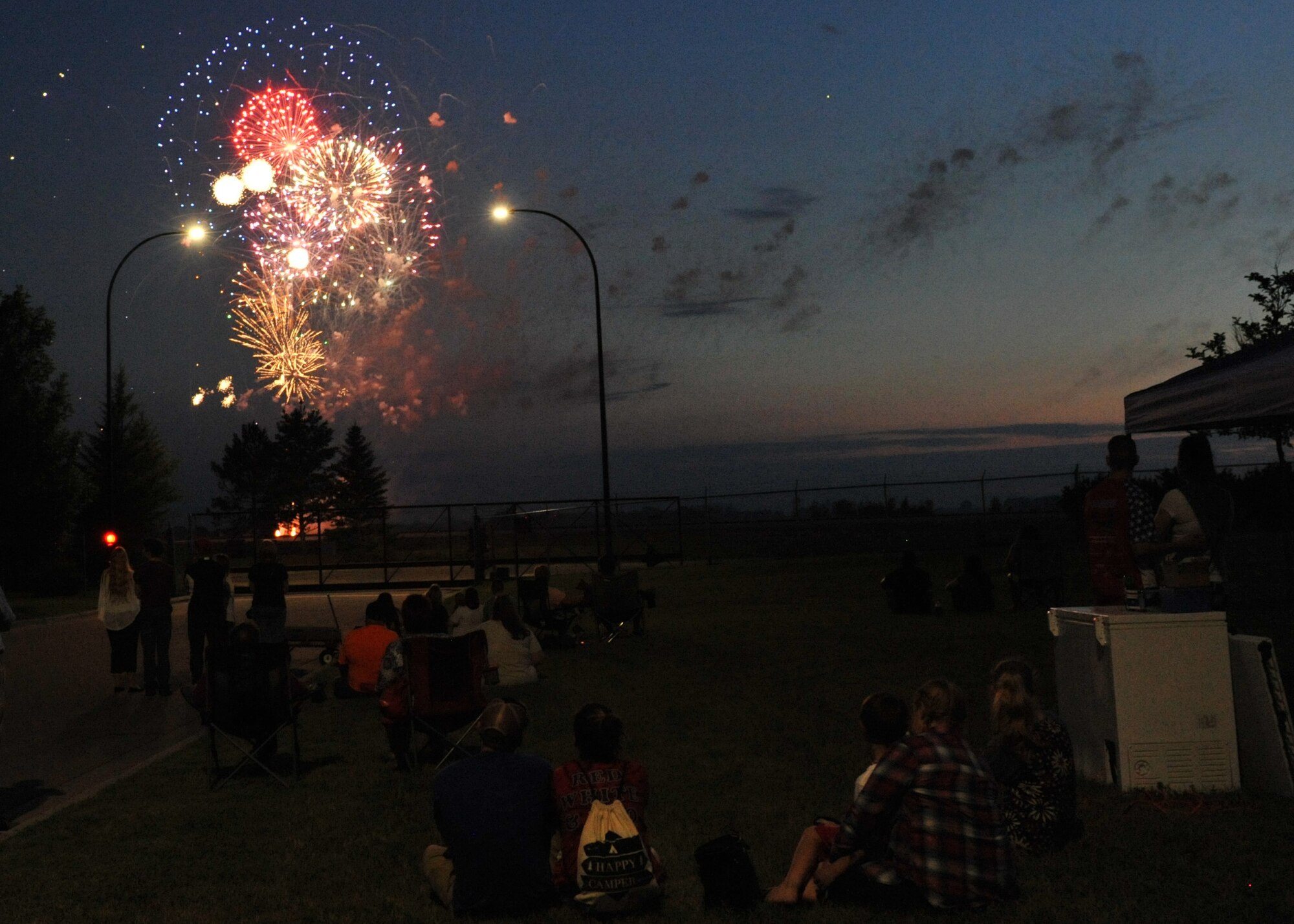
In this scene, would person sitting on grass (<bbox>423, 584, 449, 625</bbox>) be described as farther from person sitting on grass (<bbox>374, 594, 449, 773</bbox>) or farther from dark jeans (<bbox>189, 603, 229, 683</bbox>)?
dark jeans (<bbox>189, 603, 229, 683</bbox>)

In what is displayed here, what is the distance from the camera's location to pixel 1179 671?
7277 mm

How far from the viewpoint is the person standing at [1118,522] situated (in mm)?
7910

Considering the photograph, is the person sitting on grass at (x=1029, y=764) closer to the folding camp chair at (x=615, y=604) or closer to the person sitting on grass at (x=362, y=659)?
the person sitting on grass at (x=362, y=659)

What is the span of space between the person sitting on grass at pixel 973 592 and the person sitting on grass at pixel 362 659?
11.4 meters

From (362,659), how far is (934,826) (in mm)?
8615

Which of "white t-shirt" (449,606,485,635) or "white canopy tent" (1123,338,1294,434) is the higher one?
"white canopy tent" (1123,338,1294,434)

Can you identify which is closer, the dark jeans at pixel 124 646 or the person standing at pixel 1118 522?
the person standing at pixel 1118 522

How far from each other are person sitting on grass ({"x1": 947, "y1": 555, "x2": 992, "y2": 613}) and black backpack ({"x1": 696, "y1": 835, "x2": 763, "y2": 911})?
628 inches

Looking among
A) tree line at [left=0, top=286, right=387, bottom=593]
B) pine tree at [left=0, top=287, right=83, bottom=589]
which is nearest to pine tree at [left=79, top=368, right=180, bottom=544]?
tree line at [left=0, top=286, right=387, bottom=593]

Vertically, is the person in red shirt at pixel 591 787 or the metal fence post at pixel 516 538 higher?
the metal fence post at pixel 516 538

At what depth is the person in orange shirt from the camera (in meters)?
12.6

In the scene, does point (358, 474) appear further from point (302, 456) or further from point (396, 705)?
point (396, 705)

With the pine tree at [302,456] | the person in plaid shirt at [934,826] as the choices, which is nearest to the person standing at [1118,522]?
the person in plaid shirt at [934,826]

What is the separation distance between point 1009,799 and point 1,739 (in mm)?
9587
